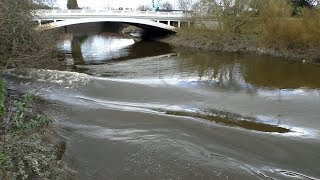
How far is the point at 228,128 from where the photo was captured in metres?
11.8

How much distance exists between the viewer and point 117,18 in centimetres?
4241

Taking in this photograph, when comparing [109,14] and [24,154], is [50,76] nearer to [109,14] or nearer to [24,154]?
[24,154]

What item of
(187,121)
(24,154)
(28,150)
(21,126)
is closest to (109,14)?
(187,121)

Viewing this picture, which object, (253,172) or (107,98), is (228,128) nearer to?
(253,172)

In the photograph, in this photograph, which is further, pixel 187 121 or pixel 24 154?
pixel 187 121

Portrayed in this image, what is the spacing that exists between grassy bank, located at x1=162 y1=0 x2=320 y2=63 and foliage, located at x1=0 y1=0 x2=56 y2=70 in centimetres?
1791

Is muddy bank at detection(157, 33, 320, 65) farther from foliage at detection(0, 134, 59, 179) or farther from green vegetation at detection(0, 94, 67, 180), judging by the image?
foliage at detection(0, 134, 59, 179)

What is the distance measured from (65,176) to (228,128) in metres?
5.50

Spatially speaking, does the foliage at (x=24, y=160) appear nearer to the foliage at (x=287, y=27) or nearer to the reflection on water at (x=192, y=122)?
the reflection on water at (x=192, y=122)

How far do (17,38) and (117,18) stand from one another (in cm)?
2690

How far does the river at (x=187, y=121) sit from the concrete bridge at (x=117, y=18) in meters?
19.0

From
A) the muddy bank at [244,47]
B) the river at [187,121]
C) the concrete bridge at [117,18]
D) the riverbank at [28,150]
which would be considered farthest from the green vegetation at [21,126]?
the concrete bridge at [117,18]

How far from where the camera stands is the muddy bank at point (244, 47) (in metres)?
27.2

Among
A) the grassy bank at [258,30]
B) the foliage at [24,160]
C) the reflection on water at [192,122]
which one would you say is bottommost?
the reflection on water at [192,122]
